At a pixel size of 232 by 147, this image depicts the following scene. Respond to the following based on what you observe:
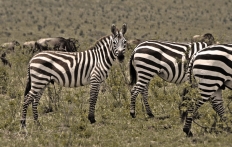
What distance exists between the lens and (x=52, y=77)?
945 cm

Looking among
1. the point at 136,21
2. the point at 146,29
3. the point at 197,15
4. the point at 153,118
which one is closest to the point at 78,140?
the point at 153,118

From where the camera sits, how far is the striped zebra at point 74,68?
9.28 meters

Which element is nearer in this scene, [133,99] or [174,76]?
[174,76]

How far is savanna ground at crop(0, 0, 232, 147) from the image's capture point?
8.31 meters

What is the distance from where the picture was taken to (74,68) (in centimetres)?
973

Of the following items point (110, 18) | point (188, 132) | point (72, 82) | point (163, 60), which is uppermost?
point (110, 18)

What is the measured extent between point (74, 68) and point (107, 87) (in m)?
4.22

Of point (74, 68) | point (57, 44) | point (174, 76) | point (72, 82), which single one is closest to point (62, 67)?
point (74, 68)

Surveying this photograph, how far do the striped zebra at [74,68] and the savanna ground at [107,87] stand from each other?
35 cm

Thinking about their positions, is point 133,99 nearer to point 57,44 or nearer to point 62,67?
point 62,67

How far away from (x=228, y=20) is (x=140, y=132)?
143 ft

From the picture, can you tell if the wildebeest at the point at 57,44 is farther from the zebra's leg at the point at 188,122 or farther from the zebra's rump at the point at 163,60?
the zebra's leg at the point at 188,122

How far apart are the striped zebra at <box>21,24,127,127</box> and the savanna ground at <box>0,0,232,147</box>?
0.35 meters

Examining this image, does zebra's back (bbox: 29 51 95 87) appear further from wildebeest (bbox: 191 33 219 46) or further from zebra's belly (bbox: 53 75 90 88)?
wildebeest (bbox: 191 33 219 46)
